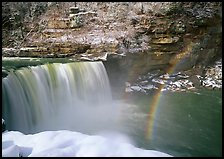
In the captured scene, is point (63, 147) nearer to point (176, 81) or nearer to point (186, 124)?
point (186, 124)

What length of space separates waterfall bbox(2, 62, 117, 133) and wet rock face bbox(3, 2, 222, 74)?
170 centimetres

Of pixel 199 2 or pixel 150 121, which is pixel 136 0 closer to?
pixel 199 2

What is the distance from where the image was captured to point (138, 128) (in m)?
9.34

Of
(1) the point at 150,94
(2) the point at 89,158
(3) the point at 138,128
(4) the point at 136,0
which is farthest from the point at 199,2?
(2) the point at 89,158

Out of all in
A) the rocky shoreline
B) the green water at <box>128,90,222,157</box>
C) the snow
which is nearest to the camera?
the snow

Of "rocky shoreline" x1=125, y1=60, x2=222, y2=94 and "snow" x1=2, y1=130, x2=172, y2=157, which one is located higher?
"snow" x1=2, y1=130, x2=172, y2=157

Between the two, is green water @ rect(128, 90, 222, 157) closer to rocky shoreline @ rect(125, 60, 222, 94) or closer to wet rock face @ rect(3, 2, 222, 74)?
rocky shoreline @ rect(125, 60, 222, 94)

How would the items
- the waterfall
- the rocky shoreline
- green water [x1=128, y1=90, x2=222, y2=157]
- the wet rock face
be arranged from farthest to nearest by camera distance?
the wet rock face → the rocky shoreline → the waterfall → green water [x1=128, y1=90, x2=222, y2=157]

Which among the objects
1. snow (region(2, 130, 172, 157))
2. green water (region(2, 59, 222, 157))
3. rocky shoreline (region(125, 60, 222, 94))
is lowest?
green water (region(2, 59, 222, 157))

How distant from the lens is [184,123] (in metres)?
9.63

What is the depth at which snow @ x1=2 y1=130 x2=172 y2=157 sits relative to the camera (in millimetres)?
4078

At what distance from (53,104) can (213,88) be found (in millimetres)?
6955

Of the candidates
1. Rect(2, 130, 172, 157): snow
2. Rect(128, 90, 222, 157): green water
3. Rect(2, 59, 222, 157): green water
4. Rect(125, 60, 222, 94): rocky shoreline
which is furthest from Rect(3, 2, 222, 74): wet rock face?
Rect(2, 130, 172, 157): snow

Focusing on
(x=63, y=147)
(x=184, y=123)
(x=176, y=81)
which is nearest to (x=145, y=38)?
(x=176, y=81)
